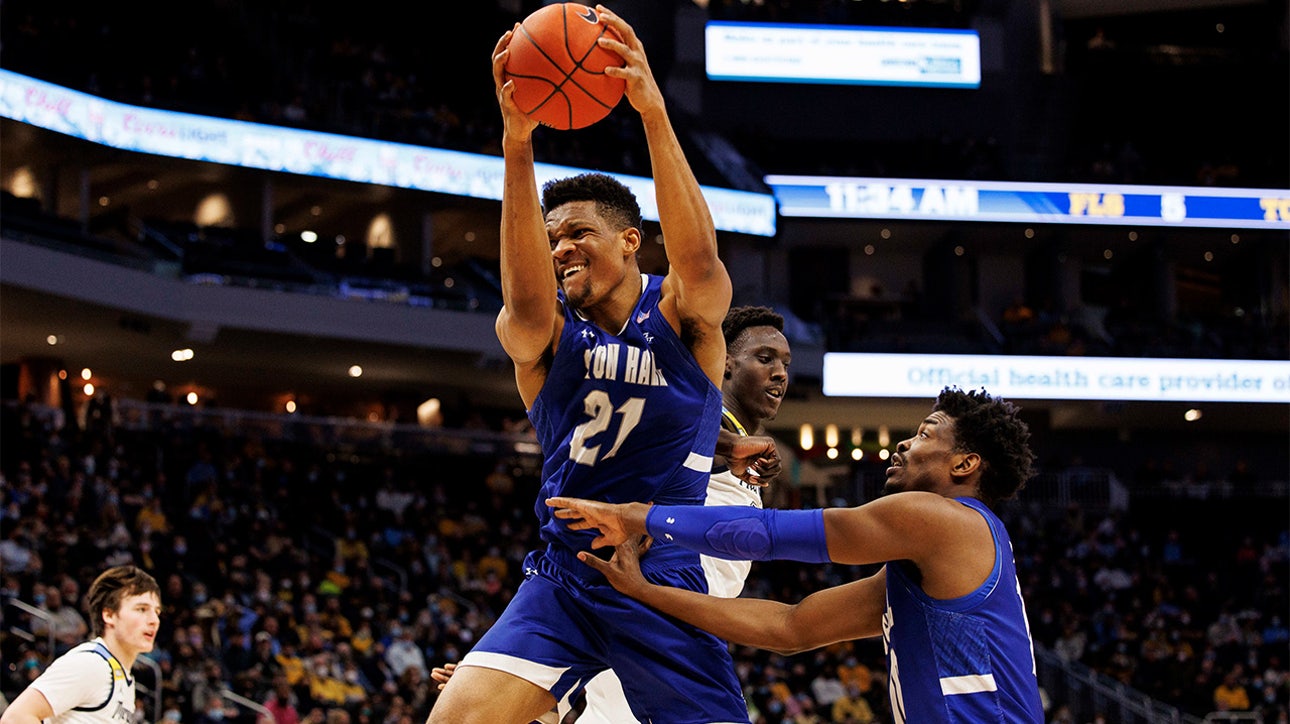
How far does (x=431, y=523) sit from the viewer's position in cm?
2316

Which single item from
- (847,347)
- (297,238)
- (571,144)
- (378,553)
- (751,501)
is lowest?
(378,553)

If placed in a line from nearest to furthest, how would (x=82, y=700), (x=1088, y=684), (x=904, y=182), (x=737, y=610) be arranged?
(x=737, y=610) → (x=82, y=700) → (x=1088, y=684) → (x=904, y=182)

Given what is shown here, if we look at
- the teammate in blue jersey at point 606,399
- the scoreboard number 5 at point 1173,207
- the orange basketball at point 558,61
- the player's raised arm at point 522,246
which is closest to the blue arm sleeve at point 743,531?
the teammate in blue jersey at point 606,399

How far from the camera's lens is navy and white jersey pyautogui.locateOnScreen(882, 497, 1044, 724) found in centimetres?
448

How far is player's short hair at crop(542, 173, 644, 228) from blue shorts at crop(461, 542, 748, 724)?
1160mm

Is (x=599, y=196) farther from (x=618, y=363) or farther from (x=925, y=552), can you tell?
(x=925, y=552)

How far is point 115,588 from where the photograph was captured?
21.4 ft

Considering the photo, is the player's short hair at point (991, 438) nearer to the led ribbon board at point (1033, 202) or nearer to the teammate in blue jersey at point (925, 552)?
the teammate in blue jersey at point (925, 552)

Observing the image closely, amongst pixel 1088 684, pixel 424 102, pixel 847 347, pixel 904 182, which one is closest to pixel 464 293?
pixel 424 102

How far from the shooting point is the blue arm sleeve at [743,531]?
4.39m

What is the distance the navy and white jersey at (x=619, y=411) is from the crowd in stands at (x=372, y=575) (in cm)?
962

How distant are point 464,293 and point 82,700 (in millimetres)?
21805

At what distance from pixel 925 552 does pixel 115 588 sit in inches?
154

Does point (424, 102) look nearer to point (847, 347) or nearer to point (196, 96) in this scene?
point (196, 96)
